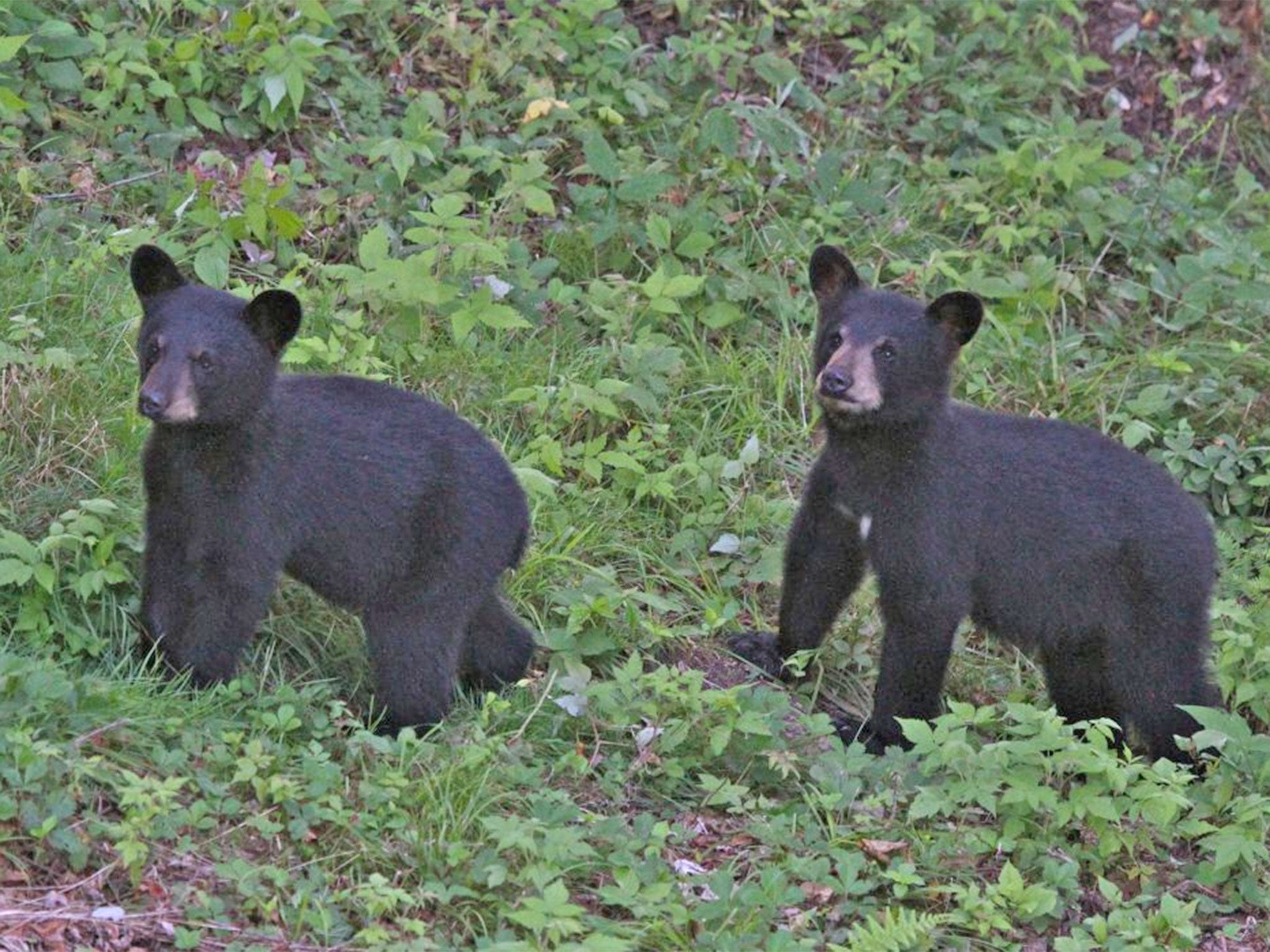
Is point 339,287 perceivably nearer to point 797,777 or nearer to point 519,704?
point 519,704

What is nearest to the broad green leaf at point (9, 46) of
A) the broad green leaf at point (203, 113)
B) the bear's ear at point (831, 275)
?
the broad green leaf at point (203, 113)

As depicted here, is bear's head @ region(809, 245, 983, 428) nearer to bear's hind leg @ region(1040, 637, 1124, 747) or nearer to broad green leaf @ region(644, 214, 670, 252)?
bear's hind leg @ region(1040, 637, 1124, 747)

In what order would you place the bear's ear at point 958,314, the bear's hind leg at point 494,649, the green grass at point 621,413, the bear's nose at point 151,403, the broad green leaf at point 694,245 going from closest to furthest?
1. the green grass at point 621,413
2. the bear's nose at point 151,403
3. the bear's ear at point 958,314
4. the bear's hind leg at point 494,649
5. the broad green leaf at point 694,245

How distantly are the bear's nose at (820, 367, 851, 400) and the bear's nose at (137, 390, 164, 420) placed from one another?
6.57ft

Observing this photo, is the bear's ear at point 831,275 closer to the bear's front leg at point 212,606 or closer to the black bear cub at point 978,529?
the black bear cub at point 978,529

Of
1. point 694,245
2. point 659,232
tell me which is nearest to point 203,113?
point 659,232

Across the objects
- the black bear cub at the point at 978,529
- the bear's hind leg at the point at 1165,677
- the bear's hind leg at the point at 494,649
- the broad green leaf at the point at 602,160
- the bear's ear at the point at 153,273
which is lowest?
the bear's hind leg at the point at 494,649

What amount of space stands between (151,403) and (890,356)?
7.47ft

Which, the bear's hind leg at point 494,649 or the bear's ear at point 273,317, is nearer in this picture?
the bear's ear at point 273,317

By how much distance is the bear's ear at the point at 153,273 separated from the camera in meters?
5.72

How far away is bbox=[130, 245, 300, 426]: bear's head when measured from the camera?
5555 millimetres

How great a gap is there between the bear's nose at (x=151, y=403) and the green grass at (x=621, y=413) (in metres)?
0.63

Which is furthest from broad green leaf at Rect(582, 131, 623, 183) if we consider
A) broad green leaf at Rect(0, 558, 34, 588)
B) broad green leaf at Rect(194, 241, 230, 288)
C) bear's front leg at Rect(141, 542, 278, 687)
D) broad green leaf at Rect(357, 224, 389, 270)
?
broad green leaf at Rect(0, 558, 34, 588)

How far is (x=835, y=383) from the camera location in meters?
6.03
